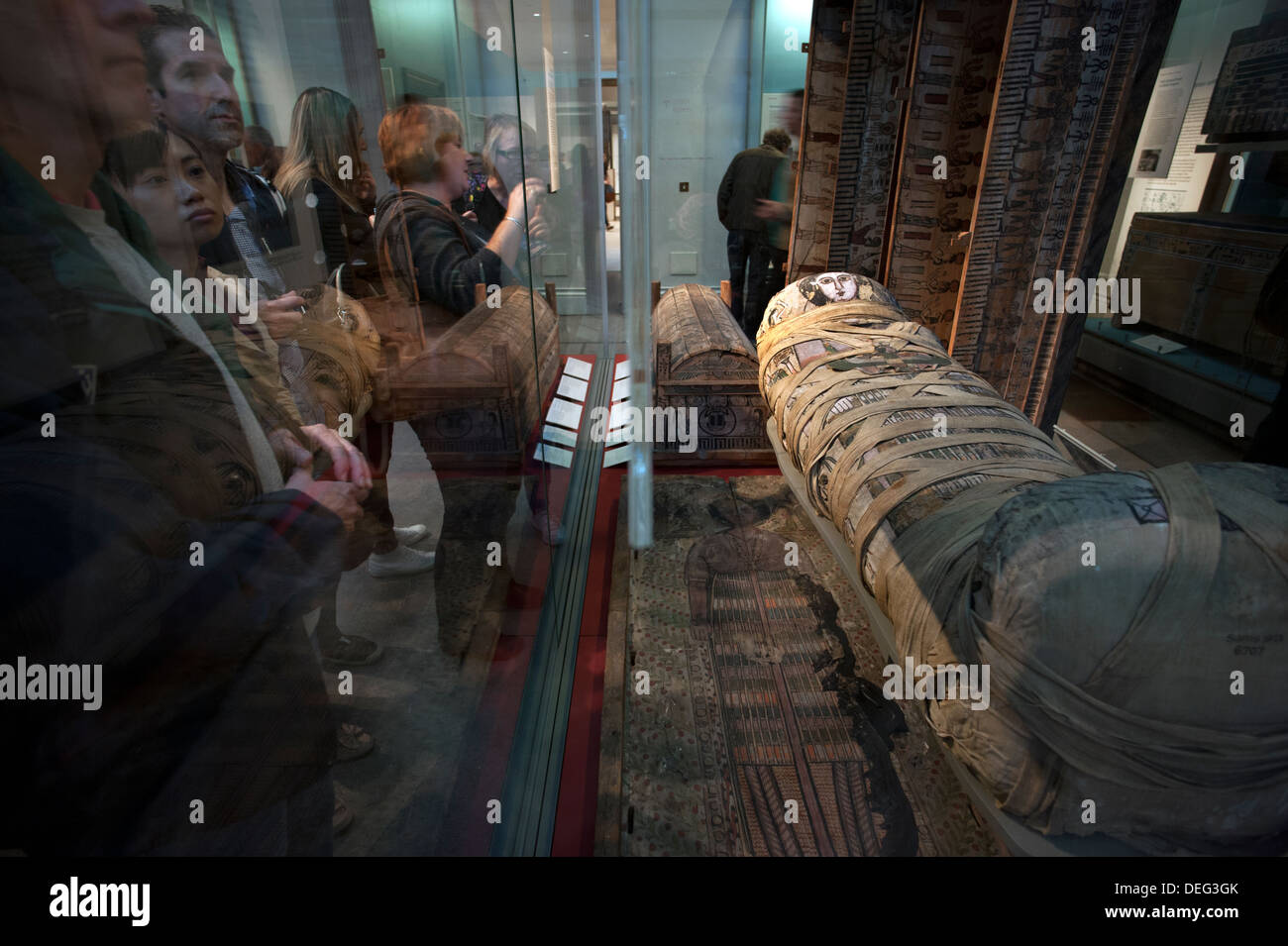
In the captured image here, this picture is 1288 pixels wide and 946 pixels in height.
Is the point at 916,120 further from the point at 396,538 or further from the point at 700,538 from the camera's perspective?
the point at 396,538

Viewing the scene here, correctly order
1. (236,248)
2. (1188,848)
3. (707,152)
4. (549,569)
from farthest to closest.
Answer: (707,152), (549,569), (1188,848), (236,248)

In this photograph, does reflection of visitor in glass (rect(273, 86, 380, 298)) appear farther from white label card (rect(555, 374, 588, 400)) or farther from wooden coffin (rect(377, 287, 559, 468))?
white label card (rect(555, 374, 588, 400))

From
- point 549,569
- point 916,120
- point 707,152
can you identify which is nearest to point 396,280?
point 549,569

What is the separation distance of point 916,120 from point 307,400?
3.30 m

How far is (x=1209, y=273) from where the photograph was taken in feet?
8.96

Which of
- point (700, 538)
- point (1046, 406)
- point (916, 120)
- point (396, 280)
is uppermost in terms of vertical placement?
point (916, 120)

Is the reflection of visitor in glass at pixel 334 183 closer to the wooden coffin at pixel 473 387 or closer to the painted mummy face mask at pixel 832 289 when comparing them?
the wooden coffin at pixel 473 387

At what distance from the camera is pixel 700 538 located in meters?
2.59

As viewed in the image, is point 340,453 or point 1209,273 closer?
point 340,453

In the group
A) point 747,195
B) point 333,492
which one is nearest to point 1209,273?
point 747,195

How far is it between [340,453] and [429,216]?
0.57 m

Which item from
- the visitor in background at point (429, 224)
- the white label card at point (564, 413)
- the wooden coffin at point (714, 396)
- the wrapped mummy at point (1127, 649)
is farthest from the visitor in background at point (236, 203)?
the wooden coffin at point (714, 396)

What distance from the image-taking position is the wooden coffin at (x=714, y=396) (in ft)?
10.4

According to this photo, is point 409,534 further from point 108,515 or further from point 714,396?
point 714,396
